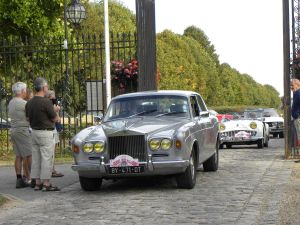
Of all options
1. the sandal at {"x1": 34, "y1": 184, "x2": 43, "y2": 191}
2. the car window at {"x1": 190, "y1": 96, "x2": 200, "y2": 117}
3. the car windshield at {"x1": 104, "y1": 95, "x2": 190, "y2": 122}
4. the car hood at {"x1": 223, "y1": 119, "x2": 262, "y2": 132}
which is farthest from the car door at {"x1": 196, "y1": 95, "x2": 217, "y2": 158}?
the car hood at {"x1": 223, "y1": 119, "x2": 262, "y2": 132}

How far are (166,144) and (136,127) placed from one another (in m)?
0.63

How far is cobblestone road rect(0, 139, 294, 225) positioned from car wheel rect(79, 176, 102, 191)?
0.38 feet

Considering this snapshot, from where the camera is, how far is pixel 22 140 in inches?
446

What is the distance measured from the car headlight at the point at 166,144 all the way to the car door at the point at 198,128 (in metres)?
0.84

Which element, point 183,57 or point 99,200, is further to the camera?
point 183,57

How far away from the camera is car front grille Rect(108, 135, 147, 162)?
10070 mm

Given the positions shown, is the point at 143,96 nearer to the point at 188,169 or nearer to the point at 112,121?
the point at 112,121

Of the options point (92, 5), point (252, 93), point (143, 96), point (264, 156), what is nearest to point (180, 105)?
point (143, 96)

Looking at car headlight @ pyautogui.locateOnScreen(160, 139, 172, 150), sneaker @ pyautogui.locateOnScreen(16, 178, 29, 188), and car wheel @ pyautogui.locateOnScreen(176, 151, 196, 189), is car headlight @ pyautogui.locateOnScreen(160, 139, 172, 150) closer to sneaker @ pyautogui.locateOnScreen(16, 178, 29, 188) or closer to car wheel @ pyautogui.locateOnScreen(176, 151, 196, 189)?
A: car wheel @ pyautogui.locateOnScreen(176, 151, 196, 189)

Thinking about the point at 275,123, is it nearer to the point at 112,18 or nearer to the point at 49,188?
the point at 49,188

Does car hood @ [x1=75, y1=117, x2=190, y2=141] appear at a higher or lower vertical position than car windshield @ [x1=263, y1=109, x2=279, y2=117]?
higher

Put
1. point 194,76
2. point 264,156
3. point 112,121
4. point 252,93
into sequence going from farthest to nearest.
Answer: point 252,93 → point 194,76 → point 264,156 → point 112,121

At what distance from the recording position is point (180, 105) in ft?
38.5

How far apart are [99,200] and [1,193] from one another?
1.95m
